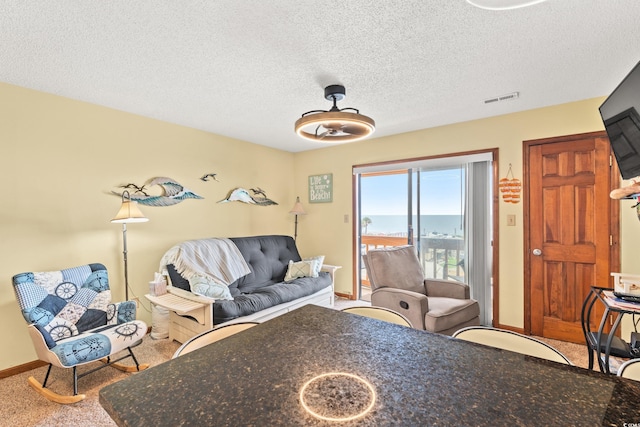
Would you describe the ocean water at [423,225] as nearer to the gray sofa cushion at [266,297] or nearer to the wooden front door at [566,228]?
the wooden front door at [566,228]

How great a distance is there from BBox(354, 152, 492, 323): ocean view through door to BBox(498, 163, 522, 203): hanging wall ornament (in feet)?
0.61

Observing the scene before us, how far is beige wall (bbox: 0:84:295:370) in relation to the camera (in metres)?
2.48

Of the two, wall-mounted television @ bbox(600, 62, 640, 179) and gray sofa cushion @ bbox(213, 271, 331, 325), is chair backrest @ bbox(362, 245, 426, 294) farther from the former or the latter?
wall-mounted television @ bbox(600, 62, 640, 179)

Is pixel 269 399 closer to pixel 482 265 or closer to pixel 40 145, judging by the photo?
pixel 40 145

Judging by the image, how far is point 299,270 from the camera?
12.8 feet

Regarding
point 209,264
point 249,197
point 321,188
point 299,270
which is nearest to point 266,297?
point 209,264

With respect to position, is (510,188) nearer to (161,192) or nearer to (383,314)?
(383,314)

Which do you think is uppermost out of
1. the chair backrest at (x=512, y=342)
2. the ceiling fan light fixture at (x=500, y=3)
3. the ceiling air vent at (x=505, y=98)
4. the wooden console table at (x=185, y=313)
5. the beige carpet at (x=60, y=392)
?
the ceiling air vent at (x=505, y=98)

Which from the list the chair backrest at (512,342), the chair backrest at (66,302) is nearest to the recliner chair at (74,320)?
the chair backrest at (66,302)

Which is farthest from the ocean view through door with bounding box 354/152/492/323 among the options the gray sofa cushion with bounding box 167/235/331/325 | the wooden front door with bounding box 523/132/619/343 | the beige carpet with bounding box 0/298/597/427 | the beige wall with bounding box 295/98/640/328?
the beige carpet with bounding box 0/298/597/427

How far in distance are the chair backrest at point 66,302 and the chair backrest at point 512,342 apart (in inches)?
101

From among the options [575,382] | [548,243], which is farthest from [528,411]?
[548,243]

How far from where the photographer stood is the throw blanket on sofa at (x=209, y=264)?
2.87 metres

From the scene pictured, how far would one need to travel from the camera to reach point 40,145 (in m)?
2.61
